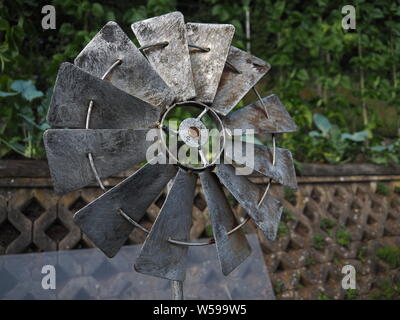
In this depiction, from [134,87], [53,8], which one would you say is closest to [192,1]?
[53,8]

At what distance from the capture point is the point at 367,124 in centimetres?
397

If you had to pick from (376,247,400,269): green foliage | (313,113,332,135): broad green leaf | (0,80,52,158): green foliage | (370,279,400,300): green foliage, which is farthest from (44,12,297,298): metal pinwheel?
(313,113,332,135): broad green leaf

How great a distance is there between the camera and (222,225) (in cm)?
182

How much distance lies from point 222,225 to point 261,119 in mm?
507

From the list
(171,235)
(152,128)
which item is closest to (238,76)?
(152,128)

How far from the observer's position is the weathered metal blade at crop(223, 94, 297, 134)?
1.96 metres

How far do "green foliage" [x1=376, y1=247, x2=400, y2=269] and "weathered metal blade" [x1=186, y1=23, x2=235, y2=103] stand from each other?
2.15 m

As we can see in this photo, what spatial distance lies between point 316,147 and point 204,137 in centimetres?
194

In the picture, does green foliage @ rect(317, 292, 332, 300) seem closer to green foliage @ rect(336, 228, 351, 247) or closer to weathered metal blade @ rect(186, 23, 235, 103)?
green foliage @ rect(336, 228, 351, 247)

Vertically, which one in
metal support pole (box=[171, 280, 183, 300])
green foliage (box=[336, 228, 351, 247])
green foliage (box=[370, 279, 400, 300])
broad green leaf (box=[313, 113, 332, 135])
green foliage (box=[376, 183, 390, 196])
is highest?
broad green leaf (box=[313, 113, 332, 135])

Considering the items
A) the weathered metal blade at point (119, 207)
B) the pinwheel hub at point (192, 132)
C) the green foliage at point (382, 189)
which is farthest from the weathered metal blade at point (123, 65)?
the green foliage at point (382, 189)

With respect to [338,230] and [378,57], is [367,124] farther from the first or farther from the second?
[338,230]

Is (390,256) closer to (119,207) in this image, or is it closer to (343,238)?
(343,238)
